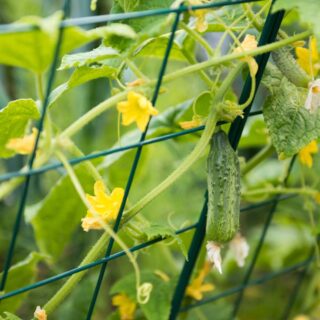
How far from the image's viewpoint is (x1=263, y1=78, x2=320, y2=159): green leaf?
2.73 feet

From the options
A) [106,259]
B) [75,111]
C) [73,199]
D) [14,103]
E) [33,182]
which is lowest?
[106,259]

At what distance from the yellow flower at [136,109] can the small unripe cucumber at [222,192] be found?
16 centimetres

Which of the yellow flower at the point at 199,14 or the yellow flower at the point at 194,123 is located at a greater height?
the yellow flower at the point at 199,14

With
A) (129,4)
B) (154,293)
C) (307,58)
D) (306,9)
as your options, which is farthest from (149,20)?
(154,293)

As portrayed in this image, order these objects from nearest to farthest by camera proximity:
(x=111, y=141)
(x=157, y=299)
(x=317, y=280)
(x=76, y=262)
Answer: (x=157, y=299)
(x=317, y=280)
(x=76, y=262)
(x=111, y=141)

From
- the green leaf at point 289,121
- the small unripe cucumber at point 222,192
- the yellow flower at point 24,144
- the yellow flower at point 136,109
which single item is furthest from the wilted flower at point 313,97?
the yellow flower at point 24,144

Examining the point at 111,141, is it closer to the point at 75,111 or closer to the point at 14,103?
the point at 75,111

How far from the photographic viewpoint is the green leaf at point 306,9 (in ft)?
2.30

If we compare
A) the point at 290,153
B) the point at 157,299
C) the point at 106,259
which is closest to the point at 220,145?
the point at 290,153

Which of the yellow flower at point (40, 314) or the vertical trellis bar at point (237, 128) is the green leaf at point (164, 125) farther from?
the yellow flower at point (40, 314)

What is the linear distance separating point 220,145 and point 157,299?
305 mm

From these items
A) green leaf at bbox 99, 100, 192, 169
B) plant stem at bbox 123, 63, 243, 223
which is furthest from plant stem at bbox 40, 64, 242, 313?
green leaf at bbox 99, 100, 192, 169

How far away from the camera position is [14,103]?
2.46 feet

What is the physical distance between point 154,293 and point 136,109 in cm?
42
